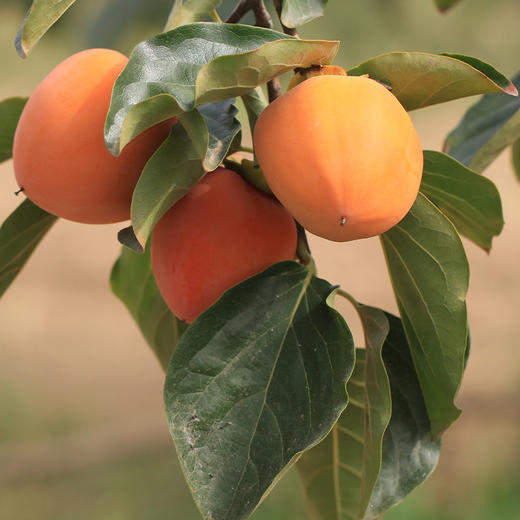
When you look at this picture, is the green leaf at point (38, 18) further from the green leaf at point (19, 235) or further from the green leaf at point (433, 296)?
the green leaf at point (433, 296)

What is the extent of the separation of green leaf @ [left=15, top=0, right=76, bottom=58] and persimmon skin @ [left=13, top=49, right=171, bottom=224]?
0.04m

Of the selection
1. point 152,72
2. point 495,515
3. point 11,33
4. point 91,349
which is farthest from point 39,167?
point 11,33

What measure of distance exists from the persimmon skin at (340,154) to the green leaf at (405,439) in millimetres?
209

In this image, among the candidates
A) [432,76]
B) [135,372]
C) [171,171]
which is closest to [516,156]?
[432,76]

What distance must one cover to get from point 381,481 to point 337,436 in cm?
7

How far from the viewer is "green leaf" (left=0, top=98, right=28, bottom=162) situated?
747 mm

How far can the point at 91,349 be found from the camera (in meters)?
3.77

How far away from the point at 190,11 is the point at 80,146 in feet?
0.49

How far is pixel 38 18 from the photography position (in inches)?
22.3

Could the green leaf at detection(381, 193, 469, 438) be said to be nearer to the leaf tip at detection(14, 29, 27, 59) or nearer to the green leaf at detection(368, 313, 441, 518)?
the green leaf at detection(368, 313, 441, 518)

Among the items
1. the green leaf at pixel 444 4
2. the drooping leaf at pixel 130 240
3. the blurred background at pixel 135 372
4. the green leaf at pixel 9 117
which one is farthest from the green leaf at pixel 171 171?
the blurred background at pixel 135 372

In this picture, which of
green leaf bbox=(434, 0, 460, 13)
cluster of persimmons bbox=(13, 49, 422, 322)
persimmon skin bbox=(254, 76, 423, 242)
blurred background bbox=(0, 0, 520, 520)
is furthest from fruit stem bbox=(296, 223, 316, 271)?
blurred background bbox=(0, 0, 520, 520)

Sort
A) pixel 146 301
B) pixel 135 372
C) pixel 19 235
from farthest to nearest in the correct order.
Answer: pixel 135 372
pixel 146 301
pixel 19 235

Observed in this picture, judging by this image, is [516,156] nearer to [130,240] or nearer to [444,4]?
[444,4]
